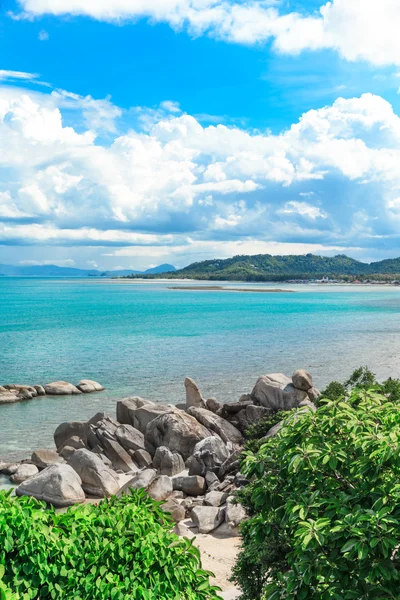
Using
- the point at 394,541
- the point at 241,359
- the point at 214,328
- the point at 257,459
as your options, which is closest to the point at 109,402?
the point at 241,359

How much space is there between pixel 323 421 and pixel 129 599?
332cm

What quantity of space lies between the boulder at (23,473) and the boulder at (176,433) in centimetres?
525

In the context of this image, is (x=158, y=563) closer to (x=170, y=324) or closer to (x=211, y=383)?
(x=211, y=383)

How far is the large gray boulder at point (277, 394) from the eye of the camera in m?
28.3

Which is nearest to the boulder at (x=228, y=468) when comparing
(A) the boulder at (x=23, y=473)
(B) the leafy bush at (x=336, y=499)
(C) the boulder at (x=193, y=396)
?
(A) the boulder at (x=23, y=473)

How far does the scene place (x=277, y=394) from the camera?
28.8 metres

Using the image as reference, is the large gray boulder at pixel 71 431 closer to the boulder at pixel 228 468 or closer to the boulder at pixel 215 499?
the boulder at pixel 228 468

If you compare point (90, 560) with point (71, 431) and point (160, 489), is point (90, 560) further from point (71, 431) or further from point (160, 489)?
point (71, 431)

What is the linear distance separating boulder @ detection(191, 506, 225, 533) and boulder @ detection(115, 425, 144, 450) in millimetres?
9029

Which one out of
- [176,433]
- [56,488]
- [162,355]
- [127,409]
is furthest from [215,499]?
[162,355]

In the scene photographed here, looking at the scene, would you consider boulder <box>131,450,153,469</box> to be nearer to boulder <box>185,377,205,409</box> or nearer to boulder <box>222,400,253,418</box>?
boulder <box>222,400,253,418</box>

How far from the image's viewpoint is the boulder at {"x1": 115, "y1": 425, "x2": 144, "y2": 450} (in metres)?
25.8

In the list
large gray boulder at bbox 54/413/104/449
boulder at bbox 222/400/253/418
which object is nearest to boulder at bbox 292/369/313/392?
boulder at bbox 222/400/253/418

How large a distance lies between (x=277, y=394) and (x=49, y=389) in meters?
21.1
